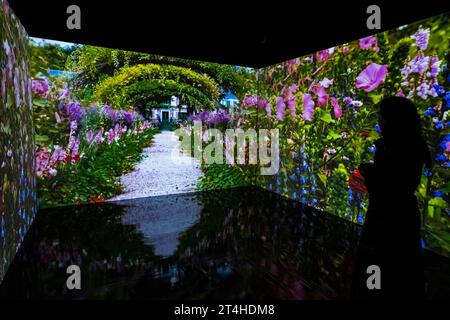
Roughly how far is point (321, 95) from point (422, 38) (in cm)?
151

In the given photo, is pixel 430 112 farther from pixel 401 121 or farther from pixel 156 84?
pixel 156 84

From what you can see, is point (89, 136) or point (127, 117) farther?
point (127, 117)

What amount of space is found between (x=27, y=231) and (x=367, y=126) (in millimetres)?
4462

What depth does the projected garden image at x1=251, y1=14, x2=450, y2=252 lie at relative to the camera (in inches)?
107

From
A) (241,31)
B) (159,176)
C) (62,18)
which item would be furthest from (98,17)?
(159,176)

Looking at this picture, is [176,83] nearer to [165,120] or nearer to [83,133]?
[165,120]

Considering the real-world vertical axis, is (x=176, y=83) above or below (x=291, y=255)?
above

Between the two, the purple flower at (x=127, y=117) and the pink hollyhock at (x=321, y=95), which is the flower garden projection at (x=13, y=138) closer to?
the purple flower at (x=127, y=117)

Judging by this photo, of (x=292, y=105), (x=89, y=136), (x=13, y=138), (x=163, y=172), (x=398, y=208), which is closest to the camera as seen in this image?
(x=398, y=208)

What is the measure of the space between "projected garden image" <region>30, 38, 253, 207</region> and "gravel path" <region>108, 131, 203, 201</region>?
0.06 ft

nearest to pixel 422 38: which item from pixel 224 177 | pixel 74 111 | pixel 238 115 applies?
pixel 238 115

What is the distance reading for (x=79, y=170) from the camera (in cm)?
456

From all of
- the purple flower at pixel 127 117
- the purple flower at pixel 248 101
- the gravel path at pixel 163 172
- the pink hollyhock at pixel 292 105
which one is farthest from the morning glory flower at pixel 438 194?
the purple flower at pixel 127 117

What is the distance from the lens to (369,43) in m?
3.41
